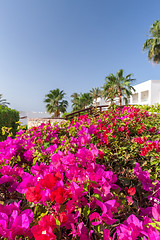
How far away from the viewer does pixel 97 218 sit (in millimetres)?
537

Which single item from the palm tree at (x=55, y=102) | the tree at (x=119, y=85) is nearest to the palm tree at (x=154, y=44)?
the tree at (x=119, y=85)

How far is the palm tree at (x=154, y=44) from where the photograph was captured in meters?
16.9

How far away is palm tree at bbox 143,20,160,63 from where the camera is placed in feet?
55.5

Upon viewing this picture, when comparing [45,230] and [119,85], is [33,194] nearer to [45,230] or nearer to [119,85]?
[45,230]

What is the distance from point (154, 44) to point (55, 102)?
1790 centimetres

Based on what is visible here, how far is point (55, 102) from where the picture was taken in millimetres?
26062

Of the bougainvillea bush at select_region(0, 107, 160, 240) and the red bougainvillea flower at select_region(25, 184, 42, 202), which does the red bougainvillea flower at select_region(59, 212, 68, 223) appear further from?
the red bougainvillea flower at select_region(25, 184, 42, 202)

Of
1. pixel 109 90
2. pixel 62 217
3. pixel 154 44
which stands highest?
pixel 154 44

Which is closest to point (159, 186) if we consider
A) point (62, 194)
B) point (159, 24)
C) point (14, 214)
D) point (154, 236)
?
point (154, 236)

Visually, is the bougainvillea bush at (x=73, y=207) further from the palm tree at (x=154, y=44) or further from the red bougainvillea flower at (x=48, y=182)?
the palm tree at (x=154, y=44)

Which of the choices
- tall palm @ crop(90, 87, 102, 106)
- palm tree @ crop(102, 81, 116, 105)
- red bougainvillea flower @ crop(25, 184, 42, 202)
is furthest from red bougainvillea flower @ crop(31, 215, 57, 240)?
tall palm @ crop(90, 87, 102, 106)

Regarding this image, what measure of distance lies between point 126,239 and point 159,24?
22.0 metres

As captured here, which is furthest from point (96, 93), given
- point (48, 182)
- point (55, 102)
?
point (48, 182)

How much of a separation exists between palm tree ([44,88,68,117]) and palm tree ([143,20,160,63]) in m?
15.8
